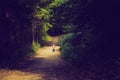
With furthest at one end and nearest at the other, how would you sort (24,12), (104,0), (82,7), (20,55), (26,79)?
(24,12) → (20,55) → (82,7) → (104,0) → (26,79)

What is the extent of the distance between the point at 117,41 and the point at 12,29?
14.4 m

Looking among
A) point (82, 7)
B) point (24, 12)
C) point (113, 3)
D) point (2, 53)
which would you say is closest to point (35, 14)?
point (24, 12)

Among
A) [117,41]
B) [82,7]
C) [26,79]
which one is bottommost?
[26,79]

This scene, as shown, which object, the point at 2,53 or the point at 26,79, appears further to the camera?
the point at 2,53

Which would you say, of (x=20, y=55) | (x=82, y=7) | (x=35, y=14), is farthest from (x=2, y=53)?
(x=35, y=14)

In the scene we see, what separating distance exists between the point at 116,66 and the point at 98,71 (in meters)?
1.05

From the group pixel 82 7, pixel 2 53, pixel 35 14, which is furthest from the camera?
pixel 35 14

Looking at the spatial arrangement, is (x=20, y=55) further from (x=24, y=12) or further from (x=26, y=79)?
(x=26, y=79)

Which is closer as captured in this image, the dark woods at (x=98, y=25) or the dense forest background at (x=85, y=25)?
the dark woods at (x=98, y=25)

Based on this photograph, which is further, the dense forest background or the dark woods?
the dense forest background

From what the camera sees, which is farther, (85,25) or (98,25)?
(85,25)

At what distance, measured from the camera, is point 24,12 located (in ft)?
114

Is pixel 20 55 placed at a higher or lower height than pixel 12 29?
lower

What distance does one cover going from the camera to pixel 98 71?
1898 centimetres
